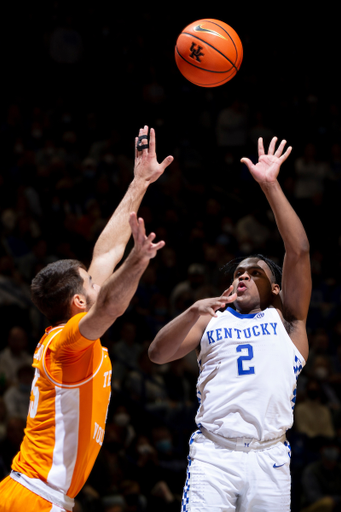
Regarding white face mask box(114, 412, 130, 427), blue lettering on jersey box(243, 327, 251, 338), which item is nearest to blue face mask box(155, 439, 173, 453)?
white face mask box(114, 412, 130, 427)

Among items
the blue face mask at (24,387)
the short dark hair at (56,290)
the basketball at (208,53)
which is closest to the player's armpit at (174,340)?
the short dark hair at (56,290)

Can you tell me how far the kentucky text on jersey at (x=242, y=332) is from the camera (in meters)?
3.76

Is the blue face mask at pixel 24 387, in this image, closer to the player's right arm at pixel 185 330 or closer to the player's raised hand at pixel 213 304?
the player's right arm at pixel 185 330

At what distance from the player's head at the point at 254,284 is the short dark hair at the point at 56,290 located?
1.05m

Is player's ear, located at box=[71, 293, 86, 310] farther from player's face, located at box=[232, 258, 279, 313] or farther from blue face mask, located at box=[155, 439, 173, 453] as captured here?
blue face mask, located at box=[155, 439, 173, 453]

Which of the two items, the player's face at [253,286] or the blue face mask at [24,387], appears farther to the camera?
the blue face mask at [24,387]

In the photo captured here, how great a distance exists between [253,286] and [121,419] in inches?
151

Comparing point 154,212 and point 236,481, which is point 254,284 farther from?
point 154,212

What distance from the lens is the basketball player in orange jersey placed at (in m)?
2.98

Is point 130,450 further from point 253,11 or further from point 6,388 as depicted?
point 253,11

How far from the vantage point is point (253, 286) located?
3.98 meters

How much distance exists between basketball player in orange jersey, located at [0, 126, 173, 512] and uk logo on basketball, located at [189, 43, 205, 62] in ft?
6.95

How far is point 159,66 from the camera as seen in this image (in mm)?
12414

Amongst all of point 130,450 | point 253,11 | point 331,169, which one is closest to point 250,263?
point 130,450
